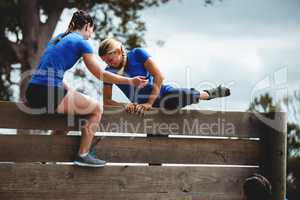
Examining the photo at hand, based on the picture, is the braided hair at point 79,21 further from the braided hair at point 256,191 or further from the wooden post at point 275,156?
the braided hair at point 256,191

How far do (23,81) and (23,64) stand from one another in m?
0.84

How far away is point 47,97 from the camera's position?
4562 millimetres

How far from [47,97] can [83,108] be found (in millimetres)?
296

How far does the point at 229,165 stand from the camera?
16.2 feet

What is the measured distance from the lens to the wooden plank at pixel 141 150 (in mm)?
4477

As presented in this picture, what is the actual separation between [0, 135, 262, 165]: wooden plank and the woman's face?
0.89m

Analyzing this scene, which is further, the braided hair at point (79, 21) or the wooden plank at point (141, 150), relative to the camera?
the braided hair at point (79, 21)

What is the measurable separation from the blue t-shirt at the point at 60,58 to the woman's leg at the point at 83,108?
151 mm

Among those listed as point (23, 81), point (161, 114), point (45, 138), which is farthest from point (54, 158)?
point (23, 81)

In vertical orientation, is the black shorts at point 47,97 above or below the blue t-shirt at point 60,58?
below

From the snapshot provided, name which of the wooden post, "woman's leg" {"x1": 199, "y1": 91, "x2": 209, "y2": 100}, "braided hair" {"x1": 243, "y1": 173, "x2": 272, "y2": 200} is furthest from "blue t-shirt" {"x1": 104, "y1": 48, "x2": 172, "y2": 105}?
"braided hair" {"x1": 243, "y1": 173, "x2": 272, "y2": 200}

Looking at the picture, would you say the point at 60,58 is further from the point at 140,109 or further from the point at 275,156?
the point at 275,156

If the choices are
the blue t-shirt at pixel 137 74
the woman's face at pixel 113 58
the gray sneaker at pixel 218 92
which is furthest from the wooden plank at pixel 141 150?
the woman's face at pixel 113 58

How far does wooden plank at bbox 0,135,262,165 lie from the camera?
4.48m
